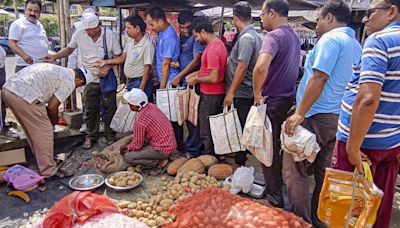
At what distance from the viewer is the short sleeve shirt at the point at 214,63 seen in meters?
3.94

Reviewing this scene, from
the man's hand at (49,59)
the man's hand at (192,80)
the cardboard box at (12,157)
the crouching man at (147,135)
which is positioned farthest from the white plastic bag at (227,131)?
the man's hand at (49,59)

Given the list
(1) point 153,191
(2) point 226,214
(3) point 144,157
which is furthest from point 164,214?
(3) point 144,157

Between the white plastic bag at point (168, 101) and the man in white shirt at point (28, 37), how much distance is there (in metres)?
2.07

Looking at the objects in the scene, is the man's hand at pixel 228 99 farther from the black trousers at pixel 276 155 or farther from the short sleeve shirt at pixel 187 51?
the short sleeve shirt at pixel 187 51

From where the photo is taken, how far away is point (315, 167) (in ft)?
9.57

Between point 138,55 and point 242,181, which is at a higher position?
point 138,55

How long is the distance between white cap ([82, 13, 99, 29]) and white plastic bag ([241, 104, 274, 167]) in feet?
8.96

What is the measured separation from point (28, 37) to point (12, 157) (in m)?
1.90

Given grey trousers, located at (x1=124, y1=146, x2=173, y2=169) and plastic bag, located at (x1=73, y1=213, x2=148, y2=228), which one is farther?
grey trousers, located at (x1=124, y1=146, x2=173, y2=169)

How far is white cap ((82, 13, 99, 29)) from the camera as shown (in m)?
4.56

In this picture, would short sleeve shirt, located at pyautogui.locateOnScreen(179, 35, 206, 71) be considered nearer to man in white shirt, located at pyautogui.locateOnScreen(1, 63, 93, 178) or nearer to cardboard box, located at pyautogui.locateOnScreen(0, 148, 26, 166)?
man in white shirt, located at pyautogui.locateOnScreen(1, 63, 93, 178)

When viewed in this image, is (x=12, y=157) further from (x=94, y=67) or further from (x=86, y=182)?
(x=94, y=67)

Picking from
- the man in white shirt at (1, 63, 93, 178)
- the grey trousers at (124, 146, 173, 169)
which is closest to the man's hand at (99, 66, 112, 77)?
the man in white shirt at (1, 63, 93, 178)

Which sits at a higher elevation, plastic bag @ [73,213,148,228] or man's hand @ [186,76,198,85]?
man's hand @ [186,76,198,85]
